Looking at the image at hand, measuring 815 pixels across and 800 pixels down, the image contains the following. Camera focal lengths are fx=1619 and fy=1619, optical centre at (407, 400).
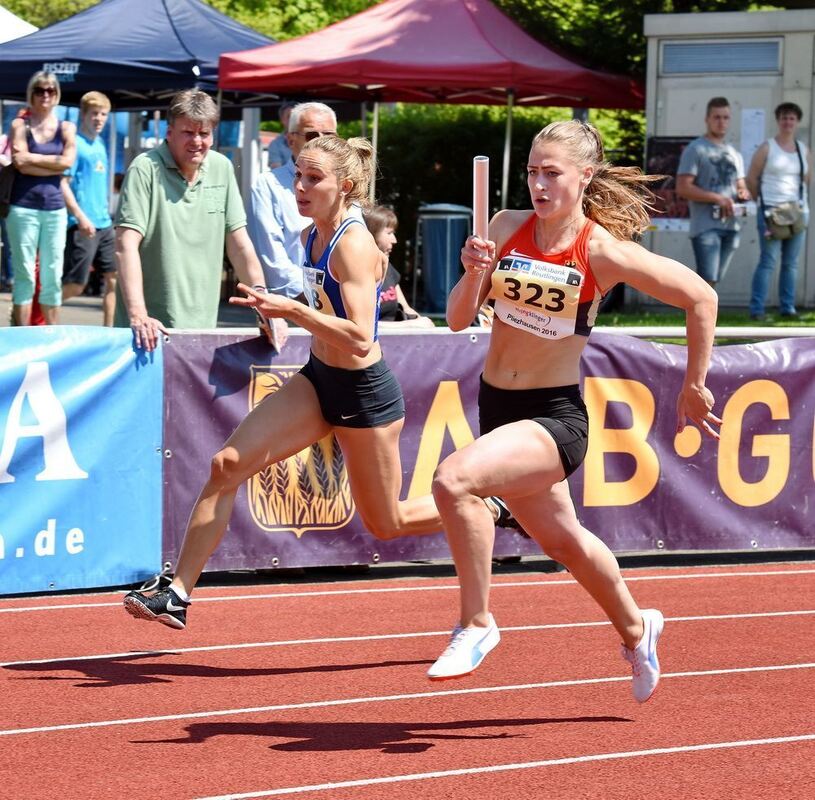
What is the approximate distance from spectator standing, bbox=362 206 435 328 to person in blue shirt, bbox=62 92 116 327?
3.99m

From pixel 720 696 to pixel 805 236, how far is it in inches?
506

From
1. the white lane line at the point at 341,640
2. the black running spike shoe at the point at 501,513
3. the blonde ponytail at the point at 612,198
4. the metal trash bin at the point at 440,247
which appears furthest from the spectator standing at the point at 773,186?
the blonde ponytail at the point at 612,198

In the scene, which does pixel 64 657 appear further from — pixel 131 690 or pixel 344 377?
pixel 344 377

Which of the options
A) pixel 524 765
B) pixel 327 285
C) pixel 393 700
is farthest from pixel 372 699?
pixel 327 285

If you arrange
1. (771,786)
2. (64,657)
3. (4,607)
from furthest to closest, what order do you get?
1. (4,607)
2. (64,657)
3. (771,786)

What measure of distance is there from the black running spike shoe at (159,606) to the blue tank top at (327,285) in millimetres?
1231

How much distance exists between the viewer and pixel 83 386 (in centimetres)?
757

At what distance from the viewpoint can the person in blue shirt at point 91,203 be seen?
13.0 m

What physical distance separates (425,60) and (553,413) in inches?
459

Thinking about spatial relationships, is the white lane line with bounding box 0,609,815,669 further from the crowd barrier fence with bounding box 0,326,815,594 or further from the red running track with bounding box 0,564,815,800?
the crowd barrier fence with bounding box 0,326,815,594

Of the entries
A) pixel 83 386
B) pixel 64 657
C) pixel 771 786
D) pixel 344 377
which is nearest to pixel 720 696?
pixel 771 786

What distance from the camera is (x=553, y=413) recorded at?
220 inches

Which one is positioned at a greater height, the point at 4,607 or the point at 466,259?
the point at 466,259

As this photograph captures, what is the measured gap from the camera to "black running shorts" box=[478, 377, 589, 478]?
554 cm
